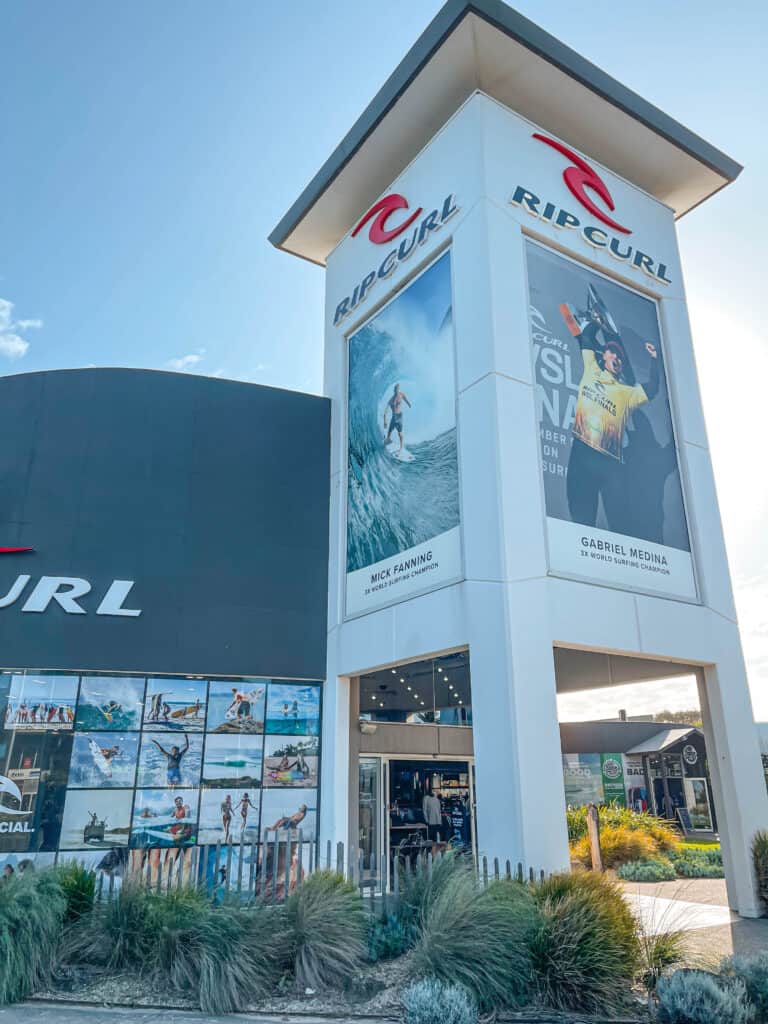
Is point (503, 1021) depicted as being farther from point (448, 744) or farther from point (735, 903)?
point (448, 744)

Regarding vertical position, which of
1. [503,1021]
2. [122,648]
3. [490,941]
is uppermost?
[122,648]

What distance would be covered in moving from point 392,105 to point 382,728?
13033mm

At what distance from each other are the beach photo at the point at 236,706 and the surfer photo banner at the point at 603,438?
6.36 meters

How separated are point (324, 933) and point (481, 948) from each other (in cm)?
176

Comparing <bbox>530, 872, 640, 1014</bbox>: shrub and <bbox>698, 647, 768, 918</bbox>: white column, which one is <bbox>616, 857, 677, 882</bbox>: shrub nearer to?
<bbox>698, 647, 768, 918</bbox>: white column

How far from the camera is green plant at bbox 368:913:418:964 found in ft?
26.8

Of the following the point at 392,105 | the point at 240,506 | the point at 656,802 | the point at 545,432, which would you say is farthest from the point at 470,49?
the point at 656,802

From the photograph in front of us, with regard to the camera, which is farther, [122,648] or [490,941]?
[122,648]

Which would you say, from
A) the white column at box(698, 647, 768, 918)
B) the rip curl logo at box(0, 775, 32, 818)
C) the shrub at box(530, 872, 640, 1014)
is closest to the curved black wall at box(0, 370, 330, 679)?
the rip curl logo at box(0, 775, 32, 818)

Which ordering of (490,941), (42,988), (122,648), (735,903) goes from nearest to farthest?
(490,941) < (42,988) < (735,903) < (122,648)

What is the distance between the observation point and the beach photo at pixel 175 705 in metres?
13.9

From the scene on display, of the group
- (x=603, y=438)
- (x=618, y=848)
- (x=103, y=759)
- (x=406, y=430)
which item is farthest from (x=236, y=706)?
(x=618, y=848)

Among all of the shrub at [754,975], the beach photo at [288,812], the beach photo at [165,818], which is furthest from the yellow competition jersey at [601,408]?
the beach photo at [165,818]

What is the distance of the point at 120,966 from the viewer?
26.1 feet
